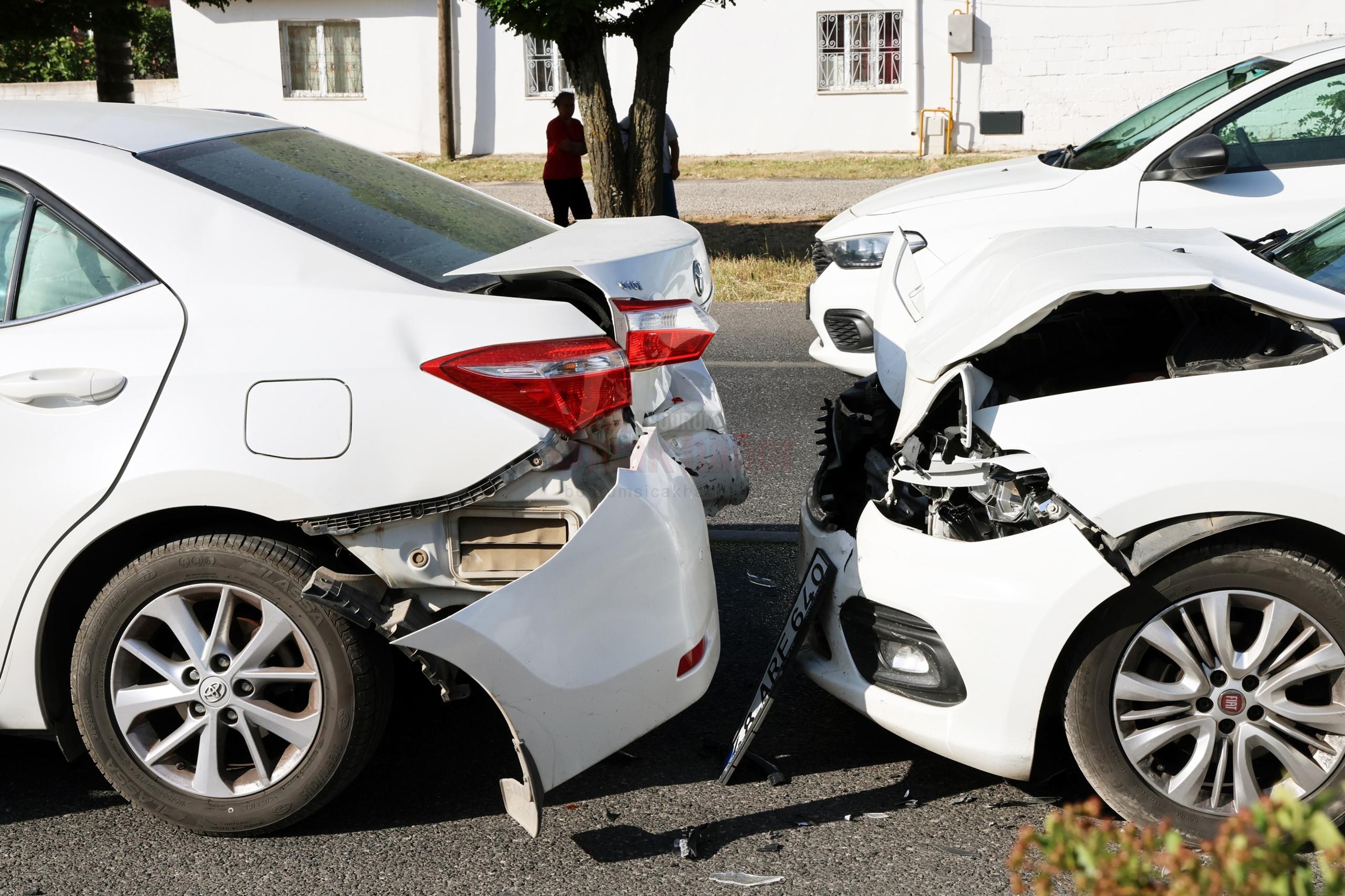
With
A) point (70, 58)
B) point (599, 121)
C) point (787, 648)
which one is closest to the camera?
point (787, 648)

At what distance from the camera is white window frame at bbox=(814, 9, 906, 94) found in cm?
2278

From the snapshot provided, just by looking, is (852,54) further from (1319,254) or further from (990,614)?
(990,614)

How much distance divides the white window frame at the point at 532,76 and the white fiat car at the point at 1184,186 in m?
18.1

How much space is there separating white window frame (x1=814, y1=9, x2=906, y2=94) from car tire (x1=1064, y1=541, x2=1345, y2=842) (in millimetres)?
21394

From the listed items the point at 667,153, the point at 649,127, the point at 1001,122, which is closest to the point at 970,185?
the point at 649,127

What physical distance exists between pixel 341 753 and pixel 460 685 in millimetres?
339

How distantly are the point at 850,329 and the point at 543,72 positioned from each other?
18.7m

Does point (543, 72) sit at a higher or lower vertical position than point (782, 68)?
higher

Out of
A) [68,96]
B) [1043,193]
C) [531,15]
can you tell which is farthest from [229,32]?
[1043,193]

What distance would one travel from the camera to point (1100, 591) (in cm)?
287

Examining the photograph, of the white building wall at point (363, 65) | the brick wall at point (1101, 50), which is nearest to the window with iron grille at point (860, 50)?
the brick wall at point (1101, 50)

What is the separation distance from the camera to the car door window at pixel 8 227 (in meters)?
3.20

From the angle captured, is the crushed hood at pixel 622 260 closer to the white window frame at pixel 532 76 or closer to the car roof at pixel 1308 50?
the car roof at pixel 1308 50

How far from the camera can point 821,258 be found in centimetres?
775
